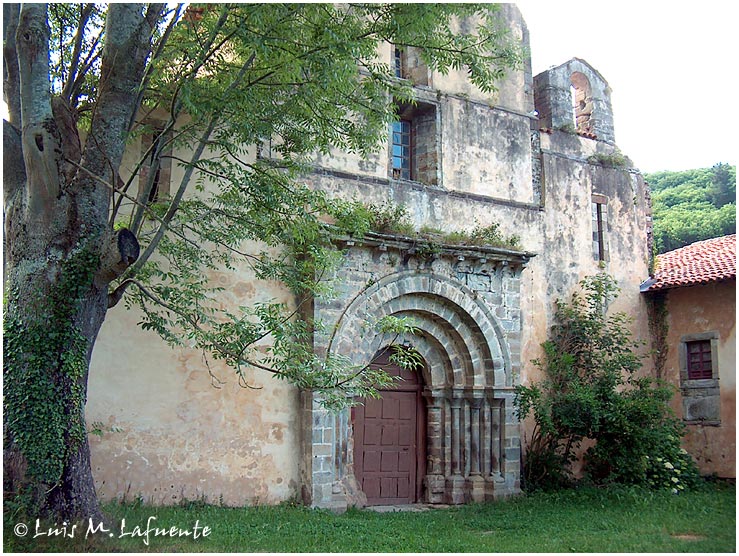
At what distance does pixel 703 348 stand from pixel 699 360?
0.24 meters

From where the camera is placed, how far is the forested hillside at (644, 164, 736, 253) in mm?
27656

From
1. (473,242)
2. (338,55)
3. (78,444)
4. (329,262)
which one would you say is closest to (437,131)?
(473,242)

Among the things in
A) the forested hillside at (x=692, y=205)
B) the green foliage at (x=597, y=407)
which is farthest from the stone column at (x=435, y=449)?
the forested hillside at (x=692, y=205)

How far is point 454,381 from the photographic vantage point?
12148 millimetres

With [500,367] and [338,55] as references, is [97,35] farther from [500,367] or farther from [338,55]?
[500,367]

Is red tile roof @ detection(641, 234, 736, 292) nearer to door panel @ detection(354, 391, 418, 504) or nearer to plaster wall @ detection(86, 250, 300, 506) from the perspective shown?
door panel @ detection(354, 391, 418, 504)

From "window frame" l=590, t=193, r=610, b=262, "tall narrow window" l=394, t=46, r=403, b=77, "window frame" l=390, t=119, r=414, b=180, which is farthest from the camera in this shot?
"window frame" l=590, t=193, r=610, b=262

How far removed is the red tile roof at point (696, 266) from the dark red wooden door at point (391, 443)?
559cm

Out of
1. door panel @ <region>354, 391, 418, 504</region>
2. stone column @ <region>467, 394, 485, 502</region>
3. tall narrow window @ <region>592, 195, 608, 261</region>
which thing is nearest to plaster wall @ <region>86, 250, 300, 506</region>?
door panel @ <region>354, 391, 418, 504</region>

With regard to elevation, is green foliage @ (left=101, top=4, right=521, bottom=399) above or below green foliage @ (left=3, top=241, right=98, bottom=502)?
above

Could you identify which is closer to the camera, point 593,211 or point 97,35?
point 97,35

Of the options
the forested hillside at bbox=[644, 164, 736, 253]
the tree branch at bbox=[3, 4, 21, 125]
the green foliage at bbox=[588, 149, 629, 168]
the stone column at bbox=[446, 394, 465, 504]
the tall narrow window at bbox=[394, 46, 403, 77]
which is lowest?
the stone column at bbox=[446, 394, 465, 504]

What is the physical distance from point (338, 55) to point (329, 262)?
2.59 metres

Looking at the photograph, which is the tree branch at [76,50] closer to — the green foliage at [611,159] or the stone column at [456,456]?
the stone column at [456,456]
